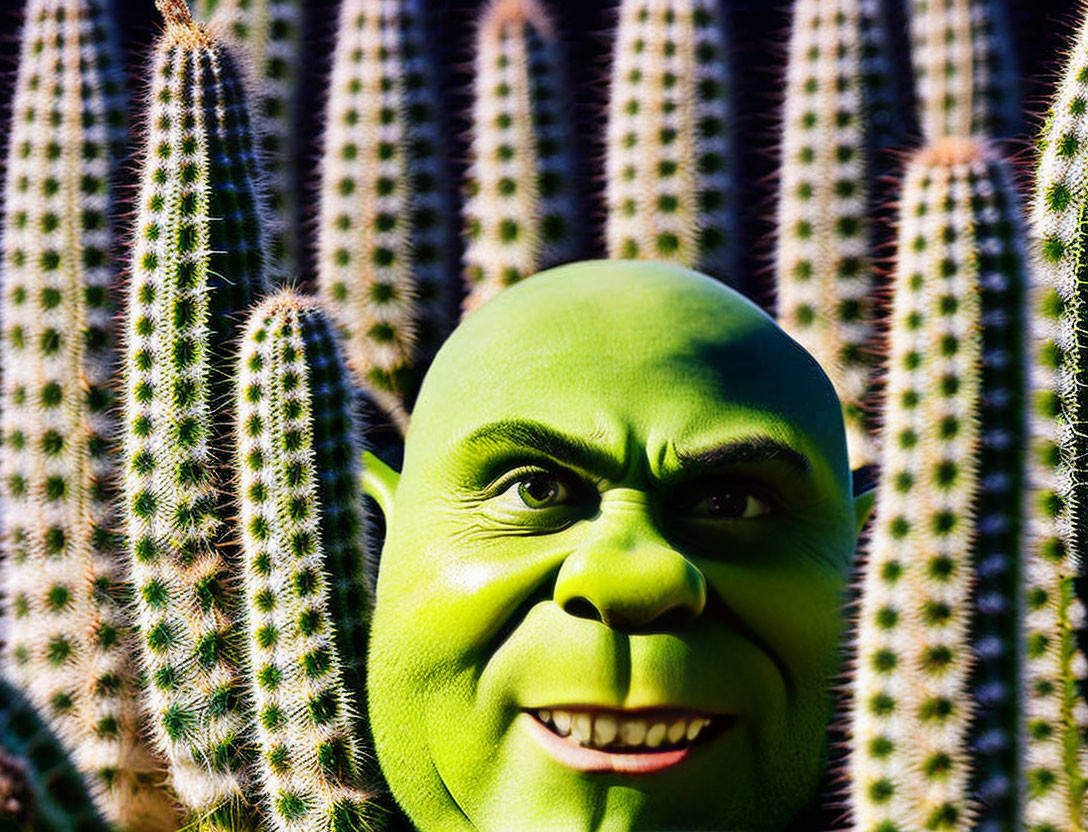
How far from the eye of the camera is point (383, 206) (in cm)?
386

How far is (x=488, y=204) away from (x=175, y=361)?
105 cm

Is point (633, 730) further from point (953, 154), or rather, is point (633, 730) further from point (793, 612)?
point (953, 154)

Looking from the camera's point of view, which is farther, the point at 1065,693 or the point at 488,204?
the point at 488,204

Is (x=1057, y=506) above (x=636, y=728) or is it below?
above

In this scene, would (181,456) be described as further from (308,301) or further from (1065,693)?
(1065,693)

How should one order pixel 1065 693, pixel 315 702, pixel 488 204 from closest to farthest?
1. pixel 1065 693
2. pixel 315 702
3. pixel 488 204

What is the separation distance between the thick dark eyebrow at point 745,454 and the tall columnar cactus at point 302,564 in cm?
81

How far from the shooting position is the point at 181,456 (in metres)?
3.10

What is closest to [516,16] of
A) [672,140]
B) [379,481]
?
[672,140]

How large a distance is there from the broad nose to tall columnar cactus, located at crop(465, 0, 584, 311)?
4.41 feet

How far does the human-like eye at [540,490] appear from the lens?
2.73 metres

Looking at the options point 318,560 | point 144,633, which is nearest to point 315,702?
point 318,560

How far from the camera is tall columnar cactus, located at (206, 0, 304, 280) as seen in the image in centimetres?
405

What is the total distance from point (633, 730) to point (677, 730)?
82 mm
